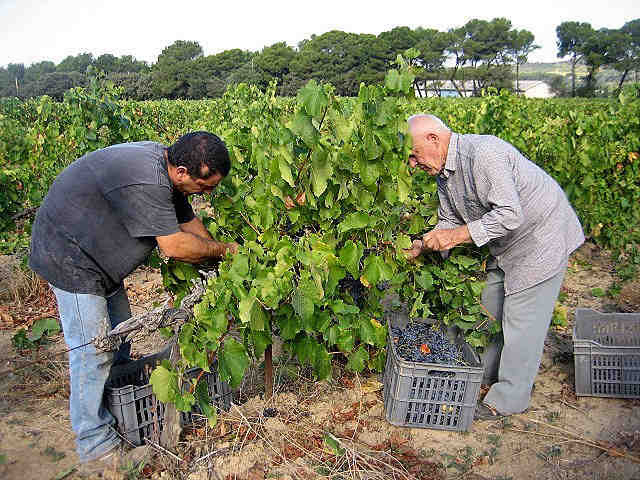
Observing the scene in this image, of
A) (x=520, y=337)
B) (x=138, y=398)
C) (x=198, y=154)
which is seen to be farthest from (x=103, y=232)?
(x=520, y=337)

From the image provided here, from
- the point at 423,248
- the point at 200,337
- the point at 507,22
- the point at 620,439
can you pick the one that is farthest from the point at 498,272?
the point at 507,22

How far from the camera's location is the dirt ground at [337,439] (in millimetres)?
2760

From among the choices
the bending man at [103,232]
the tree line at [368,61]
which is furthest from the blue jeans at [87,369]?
the tree line at [368,61]

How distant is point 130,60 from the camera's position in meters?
48.7

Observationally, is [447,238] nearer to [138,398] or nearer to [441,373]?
[441,373]

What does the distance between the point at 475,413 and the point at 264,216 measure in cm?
201

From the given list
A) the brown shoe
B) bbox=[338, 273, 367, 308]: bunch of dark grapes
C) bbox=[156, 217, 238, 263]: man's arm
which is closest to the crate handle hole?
the brown shoe

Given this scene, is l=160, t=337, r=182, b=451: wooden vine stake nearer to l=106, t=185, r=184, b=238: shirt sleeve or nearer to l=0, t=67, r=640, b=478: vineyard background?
l=0, t=67, r=640, b=478: vineyard background

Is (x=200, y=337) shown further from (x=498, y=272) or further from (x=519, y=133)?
(x=519, y=133)

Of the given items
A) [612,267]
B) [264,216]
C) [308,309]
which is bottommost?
[612,267]

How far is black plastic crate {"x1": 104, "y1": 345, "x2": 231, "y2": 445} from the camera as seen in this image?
9.11 feet

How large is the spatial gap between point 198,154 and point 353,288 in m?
1.42

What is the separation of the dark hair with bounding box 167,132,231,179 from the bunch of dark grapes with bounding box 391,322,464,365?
5.62 feet

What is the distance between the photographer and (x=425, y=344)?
11.0 feet
